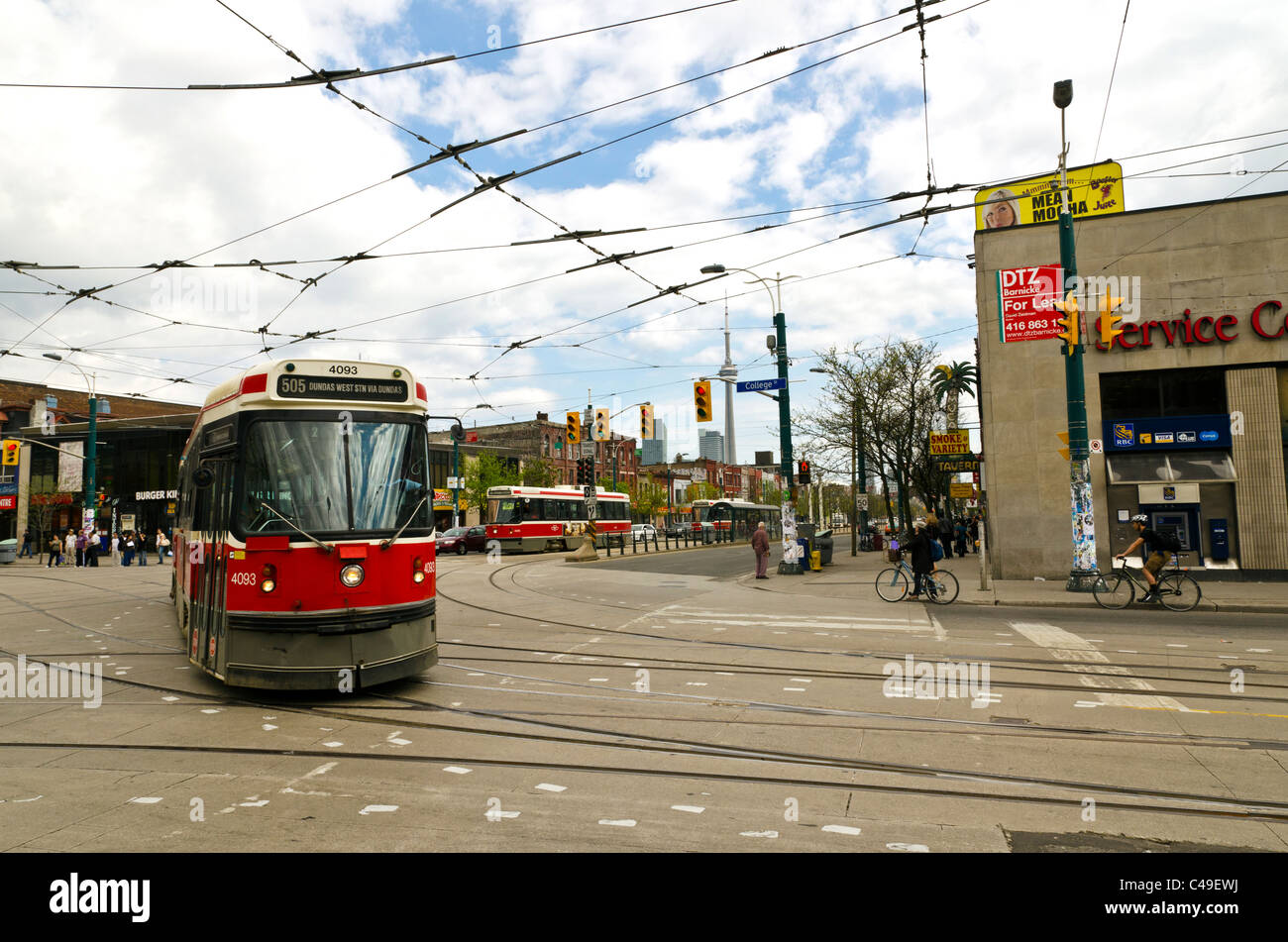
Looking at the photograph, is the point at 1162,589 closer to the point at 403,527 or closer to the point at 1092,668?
the point at 1092,668

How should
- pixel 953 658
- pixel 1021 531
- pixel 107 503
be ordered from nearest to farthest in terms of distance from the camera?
1. pixel 953 658
2. pixel 1021 531
3. pixel 107 503

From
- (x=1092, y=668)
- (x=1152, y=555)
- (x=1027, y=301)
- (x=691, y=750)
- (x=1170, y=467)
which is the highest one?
(x=1027, y=301)

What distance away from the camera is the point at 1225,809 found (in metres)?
4.74

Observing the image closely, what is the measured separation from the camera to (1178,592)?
14.9m

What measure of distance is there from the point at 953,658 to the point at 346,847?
311 inches

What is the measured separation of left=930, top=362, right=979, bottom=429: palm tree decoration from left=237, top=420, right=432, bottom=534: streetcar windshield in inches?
1389

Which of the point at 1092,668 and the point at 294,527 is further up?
the point at 294,527

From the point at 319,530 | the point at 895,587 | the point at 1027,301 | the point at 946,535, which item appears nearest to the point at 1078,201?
the point at 946,535

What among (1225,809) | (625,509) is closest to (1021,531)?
(1225,809)

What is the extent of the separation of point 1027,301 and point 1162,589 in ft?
32.2

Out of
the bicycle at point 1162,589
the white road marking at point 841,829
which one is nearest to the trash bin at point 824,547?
the bicycle at point 1162,589

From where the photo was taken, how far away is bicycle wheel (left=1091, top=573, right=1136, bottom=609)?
1544 centimetres

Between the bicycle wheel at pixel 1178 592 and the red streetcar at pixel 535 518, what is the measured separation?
30.7 metres
